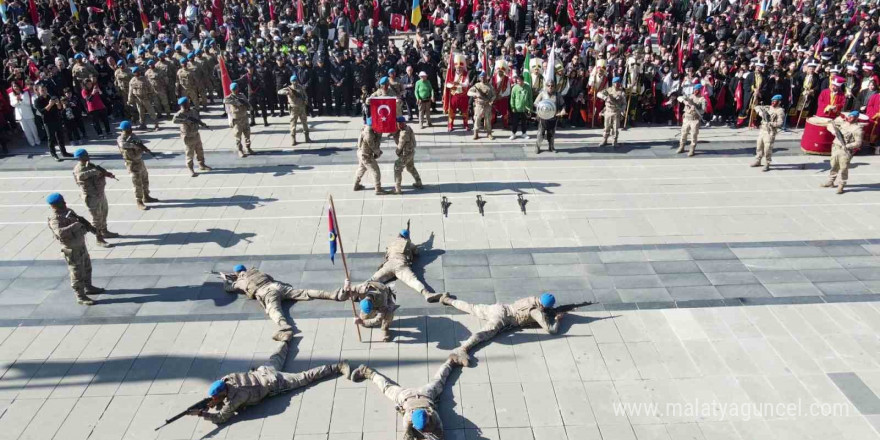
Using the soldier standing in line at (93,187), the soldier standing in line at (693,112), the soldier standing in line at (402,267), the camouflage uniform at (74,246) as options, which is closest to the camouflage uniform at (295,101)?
the soldier standing in line at (93,187)

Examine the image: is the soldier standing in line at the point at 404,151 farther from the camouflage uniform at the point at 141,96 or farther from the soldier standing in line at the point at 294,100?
the camouflage uniform at the point at 141,96

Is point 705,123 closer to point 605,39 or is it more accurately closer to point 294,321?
point 605,39

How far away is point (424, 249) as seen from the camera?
12359 mm

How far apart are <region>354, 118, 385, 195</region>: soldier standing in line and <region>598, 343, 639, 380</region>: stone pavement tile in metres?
7.05

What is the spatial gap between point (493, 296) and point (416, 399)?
3335 mm

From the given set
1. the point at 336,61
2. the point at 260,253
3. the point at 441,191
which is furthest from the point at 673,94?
the point at 260,253

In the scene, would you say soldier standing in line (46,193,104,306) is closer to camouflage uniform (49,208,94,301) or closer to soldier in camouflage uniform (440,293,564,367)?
camouflage uniform (49,208,94,301)

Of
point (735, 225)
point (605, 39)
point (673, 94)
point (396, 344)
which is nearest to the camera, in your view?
point (396, 344)

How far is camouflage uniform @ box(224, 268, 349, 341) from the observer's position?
33.7 feet

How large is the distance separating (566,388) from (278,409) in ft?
12.5

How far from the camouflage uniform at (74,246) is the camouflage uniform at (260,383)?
162 inches

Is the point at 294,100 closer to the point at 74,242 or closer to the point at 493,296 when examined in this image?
the point at 74,242

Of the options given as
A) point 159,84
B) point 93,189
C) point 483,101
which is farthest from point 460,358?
point 159,84

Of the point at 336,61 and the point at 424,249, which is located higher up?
the point at 336,61
